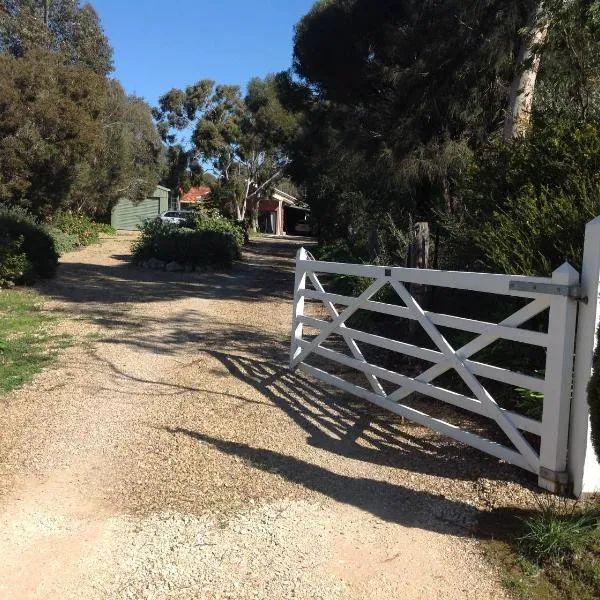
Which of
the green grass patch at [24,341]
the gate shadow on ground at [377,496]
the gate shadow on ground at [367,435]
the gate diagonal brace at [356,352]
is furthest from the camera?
the green grass patch at [24,341]

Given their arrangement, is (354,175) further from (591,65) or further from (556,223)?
(556,223)

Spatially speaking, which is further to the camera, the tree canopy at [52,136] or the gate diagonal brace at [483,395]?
the tree canopy at [52,136]

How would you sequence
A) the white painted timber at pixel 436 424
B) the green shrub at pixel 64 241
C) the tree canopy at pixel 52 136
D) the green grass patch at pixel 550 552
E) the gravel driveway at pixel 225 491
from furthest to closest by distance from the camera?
the green shrub at pixel 64 241, the tree canopy at pixel 52 136, the white painted timber at pixel 436 424, the gravel driveway at pixel 225 491, the green grass patch at pixel 550 552

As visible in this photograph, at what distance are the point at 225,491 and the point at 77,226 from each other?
2465 centimetres

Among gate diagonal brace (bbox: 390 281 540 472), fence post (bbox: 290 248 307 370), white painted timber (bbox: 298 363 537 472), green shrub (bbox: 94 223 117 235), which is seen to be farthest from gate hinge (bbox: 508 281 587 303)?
green shrub (bbox: 94 223 117 235)

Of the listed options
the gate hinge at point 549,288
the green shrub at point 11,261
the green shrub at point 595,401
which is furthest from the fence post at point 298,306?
the green shrub at point 11,261

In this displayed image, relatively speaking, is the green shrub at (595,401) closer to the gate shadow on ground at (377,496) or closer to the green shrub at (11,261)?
the gate shadow on ground at (377,496)

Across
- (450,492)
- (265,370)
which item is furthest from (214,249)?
(450,492)

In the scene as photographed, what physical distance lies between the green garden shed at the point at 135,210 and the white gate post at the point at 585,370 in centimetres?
3563

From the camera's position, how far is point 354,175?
52.4 feet

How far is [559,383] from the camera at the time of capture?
370 centimetres

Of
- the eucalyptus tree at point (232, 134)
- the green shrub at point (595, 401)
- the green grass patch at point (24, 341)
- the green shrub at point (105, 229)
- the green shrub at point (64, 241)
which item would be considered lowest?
the green grass patch at point (24, 341)

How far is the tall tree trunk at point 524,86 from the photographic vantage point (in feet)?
29.3

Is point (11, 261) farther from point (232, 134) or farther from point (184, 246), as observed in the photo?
point (232, 134)
